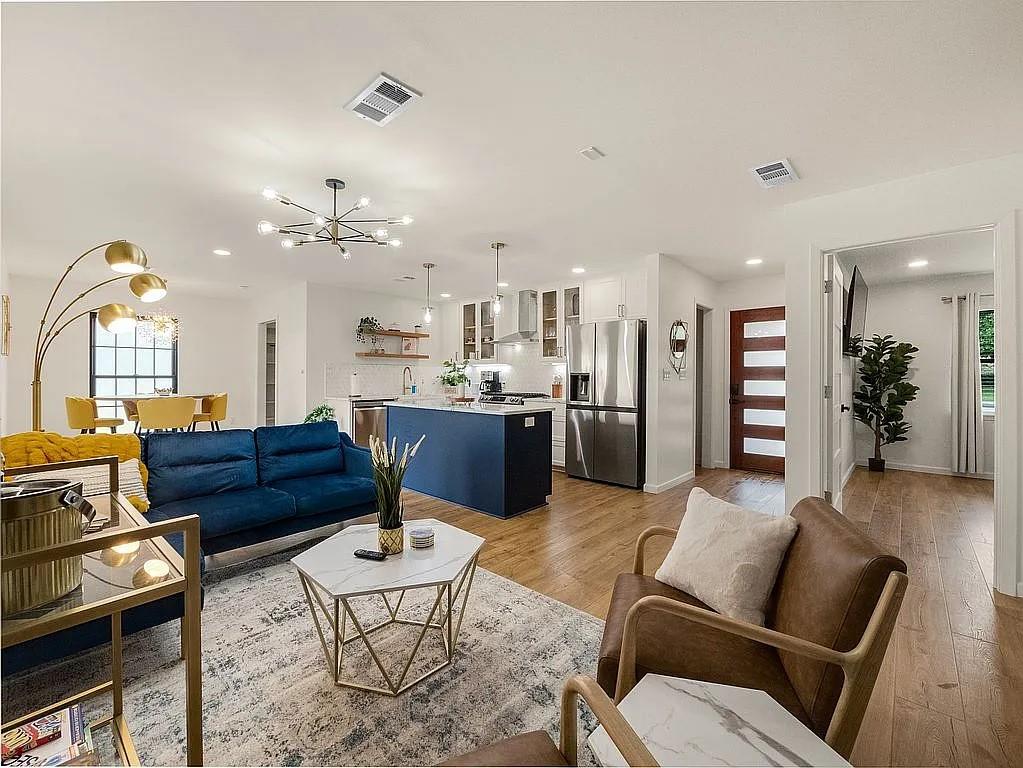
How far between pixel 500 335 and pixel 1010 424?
557 centimetres

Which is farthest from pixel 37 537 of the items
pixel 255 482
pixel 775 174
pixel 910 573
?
pixel 910 573

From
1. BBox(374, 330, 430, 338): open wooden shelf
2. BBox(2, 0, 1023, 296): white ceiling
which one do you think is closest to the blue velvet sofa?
BBox(2, 0, 1023, 296): white ceiling

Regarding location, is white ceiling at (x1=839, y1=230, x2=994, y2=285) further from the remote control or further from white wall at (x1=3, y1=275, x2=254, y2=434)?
white wall at (x1=3, y1=275, x2=254, y2=434)

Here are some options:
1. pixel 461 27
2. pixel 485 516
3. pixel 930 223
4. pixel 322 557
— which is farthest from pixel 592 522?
pixel 461 27

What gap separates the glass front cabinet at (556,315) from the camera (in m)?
6.37

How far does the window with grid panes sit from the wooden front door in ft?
28.1

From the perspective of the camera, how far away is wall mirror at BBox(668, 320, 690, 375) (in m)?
5.32

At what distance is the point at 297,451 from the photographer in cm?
363

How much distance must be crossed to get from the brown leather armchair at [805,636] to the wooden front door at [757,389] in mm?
5056

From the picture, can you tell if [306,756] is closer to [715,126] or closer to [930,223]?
[715,126]

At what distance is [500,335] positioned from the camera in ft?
24.0

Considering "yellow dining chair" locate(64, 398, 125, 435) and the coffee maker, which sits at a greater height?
the coffee maker

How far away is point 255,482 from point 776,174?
13.3 ft

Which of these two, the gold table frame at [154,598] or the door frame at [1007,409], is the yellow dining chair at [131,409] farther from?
the door frame at [1007,409]
